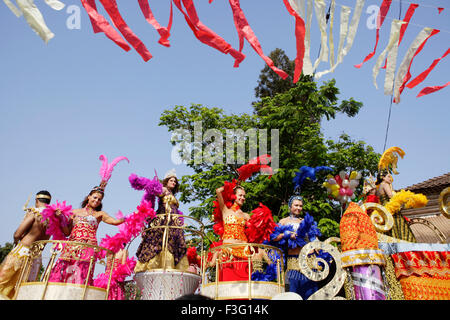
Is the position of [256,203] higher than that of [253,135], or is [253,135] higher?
[253,135]

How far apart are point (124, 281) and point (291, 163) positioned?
25.0 feet

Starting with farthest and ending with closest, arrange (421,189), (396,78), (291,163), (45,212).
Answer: (421,189)
(291,163)
(396,78)
(45,212)

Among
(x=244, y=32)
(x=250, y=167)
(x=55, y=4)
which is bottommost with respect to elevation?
(x=250, y=167)

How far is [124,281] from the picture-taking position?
5434mm

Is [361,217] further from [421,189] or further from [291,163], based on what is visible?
[421,189]

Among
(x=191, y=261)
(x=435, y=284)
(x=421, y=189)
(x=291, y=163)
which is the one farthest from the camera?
(x=421, y=189)

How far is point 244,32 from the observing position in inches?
176

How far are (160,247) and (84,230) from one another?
1083mm

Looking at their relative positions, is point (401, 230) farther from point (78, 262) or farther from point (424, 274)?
point (78, 262)

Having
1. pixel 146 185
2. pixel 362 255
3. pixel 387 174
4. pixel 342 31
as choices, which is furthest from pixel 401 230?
pixel 146 185

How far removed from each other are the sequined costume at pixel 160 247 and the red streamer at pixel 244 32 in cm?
245

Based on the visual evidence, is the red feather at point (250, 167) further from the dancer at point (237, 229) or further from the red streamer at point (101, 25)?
the red streamer at point (101, 25)
